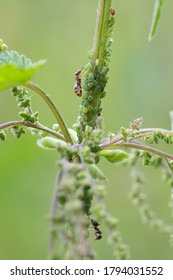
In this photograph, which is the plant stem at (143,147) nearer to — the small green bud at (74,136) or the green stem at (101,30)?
the small green bud at (74,136)

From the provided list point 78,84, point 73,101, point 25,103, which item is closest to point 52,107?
point 25,103

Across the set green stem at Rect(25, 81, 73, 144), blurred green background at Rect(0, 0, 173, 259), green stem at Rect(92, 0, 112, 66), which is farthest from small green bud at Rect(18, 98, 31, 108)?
blurred green background at Rect(0, 0, 173, 259)

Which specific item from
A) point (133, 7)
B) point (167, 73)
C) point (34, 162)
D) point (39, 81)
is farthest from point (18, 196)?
point (133, 7)

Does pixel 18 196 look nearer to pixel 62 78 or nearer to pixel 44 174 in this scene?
pixel 44 174

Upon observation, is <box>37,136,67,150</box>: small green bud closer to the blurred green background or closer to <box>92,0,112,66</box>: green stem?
<box>92,0,112,66</box>: green stem

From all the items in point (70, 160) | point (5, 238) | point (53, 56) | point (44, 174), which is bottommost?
A: point (70, 160)

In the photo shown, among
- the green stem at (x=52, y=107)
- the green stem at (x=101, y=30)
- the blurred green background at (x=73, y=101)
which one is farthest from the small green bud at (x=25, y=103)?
the blurred green background at (x=73, y=101)
